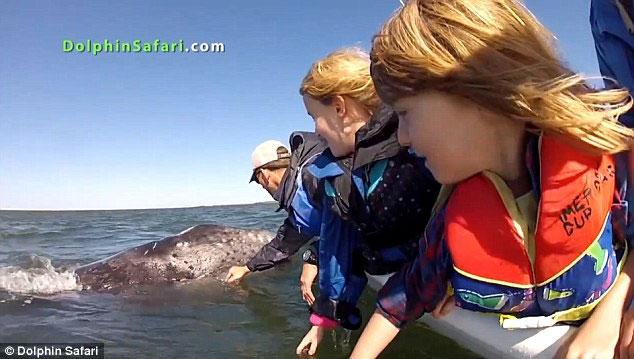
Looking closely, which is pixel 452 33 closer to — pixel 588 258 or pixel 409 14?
pixel 409 14

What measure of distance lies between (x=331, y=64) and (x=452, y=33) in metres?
1.36

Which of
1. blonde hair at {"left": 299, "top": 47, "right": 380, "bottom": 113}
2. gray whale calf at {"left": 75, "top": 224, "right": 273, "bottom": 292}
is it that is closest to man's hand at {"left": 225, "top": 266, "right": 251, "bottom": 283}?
gray whale calf at {"left": 75, "top": 224, "right": 273, "bottom": 292}

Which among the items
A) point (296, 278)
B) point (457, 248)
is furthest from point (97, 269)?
point (457, 248)

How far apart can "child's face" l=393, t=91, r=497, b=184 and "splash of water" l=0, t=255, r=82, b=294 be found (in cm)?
519

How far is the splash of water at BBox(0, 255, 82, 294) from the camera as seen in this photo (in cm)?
572

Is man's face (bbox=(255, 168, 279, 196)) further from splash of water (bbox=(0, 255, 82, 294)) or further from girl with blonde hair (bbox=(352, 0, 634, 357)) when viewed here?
girl with blonde hair (bbox=(352, 0, 634, 357))

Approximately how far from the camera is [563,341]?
202 centimetres

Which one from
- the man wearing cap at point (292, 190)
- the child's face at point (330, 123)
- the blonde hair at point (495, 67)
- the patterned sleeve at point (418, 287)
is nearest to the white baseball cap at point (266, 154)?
the man wearing cap at point (292, 190)

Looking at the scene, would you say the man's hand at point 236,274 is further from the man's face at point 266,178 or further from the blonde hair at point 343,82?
the blonde hair at point 343,82

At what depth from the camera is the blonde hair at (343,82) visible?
2.92 metres

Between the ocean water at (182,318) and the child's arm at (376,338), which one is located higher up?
the child's arm at (376,338)

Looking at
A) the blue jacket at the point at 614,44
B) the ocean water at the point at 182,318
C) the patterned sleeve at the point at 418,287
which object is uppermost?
the blue jacket at the point at 614,44

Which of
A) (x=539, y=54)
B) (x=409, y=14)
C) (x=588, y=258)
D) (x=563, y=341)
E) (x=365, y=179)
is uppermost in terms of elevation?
(x=409, y=14)

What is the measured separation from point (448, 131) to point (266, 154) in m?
3.11
